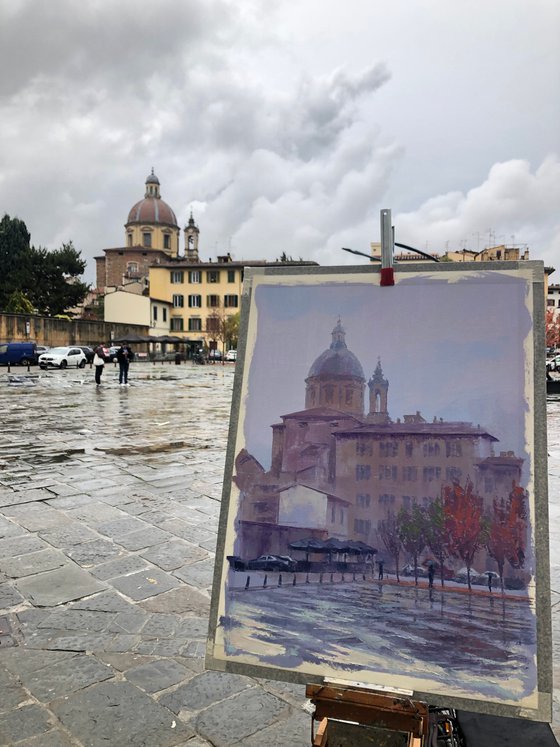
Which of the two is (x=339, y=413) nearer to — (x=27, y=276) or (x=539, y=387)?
(x=539, y=387)

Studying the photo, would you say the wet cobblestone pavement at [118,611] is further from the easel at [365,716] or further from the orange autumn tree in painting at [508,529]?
the orange autumn tree in painting at [508,529]

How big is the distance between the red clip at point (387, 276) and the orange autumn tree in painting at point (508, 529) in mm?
619

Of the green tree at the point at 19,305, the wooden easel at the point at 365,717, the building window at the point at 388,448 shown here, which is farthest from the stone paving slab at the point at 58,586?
the green tree at the point at 19,305

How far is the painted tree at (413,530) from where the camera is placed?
1.47 metres

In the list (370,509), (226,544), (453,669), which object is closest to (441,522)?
(370,509)

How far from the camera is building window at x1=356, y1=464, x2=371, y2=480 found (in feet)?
5.02

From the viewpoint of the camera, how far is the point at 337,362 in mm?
1613

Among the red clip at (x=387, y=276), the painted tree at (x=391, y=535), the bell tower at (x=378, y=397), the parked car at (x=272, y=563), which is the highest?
the red clip at (x=387, y=276)

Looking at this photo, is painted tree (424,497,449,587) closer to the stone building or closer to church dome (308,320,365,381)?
church dome (308,320,365,381)

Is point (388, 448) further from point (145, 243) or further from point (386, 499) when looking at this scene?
point (145, 243)

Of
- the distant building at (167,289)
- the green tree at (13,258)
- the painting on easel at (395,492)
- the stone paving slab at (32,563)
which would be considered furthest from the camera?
the distant building at (167,289)

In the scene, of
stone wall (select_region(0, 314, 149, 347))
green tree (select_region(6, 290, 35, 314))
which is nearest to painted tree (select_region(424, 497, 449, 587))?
stone wall (select_region(0, 314, 149, 347))

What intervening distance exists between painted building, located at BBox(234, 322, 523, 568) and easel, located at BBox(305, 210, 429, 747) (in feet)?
1.18

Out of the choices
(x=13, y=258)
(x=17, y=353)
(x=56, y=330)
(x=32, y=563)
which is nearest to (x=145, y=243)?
(x=13, y=258)
